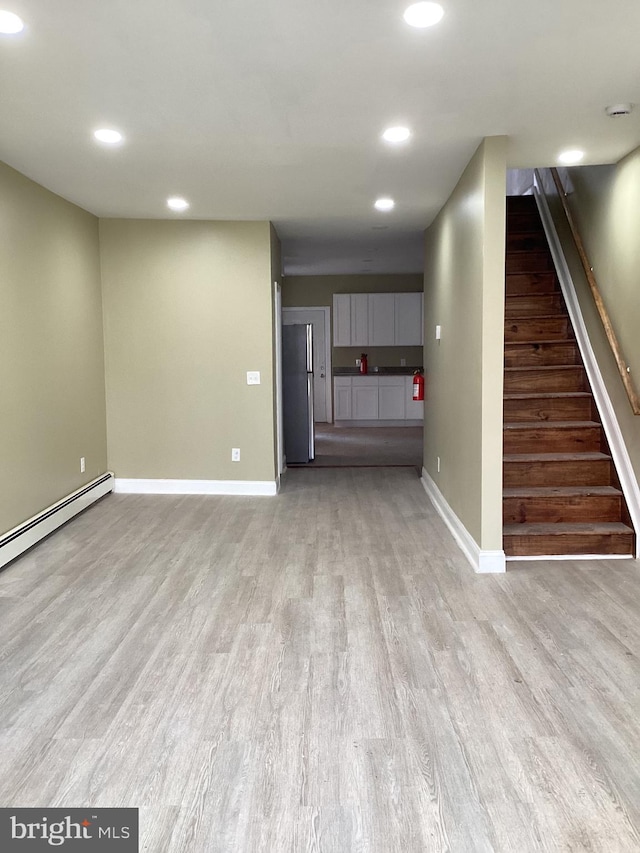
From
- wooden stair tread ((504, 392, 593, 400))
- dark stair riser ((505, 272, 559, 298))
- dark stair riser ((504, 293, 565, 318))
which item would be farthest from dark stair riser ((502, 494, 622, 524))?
dark stair riser ((505, 272, 559, 298))

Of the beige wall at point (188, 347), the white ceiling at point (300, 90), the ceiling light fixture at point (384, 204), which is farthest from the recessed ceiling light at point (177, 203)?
the ceiling light fixture at point (384, 204)

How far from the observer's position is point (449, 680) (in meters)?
2.71

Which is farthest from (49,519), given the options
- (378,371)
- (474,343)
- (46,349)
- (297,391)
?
(378,371)

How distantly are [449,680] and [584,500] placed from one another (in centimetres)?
216

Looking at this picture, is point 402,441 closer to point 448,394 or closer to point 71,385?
point 448,394

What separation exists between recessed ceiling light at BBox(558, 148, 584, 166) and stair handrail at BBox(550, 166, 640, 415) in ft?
2.60

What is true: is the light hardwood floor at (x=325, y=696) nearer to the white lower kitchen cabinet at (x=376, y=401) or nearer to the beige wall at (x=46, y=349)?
the beige wall at (x=46, y=349)

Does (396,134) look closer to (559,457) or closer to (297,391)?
(559,457)

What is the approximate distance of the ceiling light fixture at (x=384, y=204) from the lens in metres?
5.24

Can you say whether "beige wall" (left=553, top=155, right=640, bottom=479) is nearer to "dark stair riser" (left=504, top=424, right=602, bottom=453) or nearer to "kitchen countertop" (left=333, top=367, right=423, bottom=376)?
"dark stair riser" (left=504, top=424, right=602, bottom=453)

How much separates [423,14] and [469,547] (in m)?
2.98

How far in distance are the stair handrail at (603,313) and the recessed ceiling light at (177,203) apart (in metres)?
3.00

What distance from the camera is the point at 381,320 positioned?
36.4 ft

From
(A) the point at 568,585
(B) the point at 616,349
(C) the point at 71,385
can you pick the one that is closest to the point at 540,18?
(B) the point at 616,349
